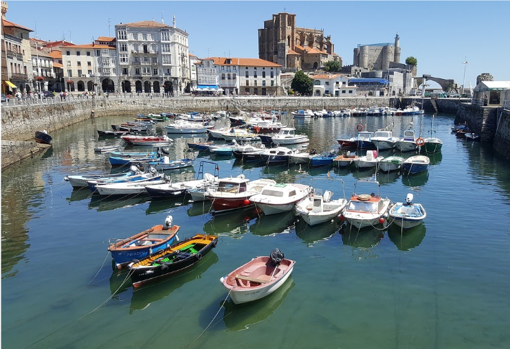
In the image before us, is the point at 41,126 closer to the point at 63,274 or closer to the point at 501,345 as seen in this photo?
the point at 63,274

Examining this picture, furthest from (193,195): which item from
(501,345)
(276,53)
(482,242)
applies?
(276,53)

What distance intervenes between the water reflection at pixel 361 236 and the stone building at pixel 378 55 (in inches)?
5888

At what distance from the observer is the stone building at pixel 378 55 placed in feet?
525

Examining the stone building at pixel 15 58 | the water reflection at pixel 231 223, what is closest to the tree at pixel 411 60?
the stone building at pixel 15 58

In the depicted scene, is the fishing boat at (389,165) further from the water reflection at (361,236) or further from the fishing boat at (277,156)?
the water reflection at (361,236)

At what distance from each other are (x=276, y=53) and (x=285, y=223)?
5094 inches

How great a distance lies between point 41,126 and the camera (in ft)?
179

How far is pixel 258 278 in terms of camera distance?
51.5 feet

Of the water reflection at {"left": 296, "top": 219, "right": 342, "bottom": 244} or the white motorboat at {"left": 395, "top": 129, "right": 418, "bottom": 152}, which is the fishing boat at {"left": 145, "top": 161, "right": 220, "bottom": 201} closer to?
the water reflection at {"left": 296, "top": 219, "right": 342, "bottom": 244}

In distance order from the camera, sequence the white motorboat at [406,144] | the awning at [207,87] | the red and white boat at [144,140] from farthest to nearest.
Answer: the awning at [207,87], the red and white boat at [144,140], the white motorboat at [406,144]

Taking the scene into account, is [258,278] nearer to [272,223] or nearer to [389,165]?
[272,223]

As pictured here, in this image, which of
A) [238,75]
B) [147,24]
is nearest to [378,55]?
[238,75]

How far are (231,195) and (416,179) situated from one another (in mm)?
17416

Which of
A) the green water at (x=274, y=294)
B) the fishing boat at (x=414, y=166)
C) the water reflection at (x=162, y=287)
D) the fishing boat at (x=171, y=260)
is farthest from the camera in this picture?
the fishing boat at (x=414, y=166)
